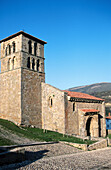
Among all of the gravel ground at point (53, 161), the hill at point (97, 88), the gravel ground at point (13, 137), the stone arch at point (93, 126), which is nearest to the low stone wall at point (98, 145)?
the gravel ground at point (53, 161)

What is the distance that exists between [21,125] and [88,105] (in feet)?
37.6

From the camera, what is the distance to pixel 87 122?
2948 cm

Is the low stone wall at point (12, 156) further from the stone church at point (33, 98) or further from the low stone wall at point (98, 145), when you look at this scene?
the stone church at point (33, 98)

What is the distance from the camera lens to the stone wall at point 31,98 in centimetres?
2623

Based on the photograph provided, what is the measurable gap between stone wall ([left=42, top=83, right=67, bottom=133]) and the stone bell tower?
0.80 meters

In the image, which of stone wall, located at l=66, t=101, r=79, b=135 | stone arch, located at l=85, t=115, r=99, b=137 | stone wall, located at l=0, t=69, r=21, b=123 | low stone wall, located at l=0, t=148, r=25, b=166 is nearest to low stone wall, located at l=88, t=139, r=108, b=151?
stone wall, located at l=66, t=101, r=79, b=135

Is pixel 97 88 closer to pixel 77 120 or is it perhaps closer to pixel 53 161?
pixel 77 120

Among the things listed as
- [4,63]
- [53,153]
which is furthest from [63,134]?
[4,63]

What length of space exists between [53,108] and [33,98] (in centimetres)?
336

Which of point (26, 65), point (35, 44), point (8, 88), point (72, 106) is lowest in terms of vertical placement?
point (72, 106)

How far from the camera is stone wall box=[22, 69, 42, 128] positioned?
26.2 m

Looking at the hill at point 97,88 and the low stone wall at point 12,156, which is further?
the hill at point 97,88

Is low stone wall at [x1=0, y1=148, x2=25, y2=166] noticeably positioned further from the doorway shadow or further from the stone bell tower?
the stone bell tower

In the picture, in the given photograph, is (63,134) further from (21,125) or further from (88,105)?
(88,105)
